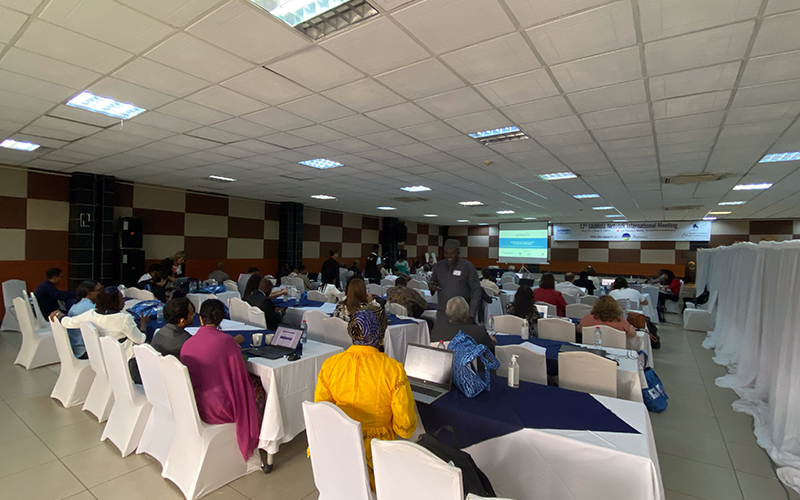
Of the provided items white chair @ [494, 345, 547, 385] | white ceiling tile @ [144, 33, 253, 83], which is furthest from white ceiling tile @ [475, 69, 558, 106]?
white chair @ [494, 345, 547, 385]

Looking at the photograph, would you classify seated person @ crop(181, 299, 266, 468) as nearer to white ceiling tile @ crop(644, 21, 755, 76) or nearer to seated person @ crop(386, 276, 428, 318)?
seated person @ crop(386, 276, 428, 318)

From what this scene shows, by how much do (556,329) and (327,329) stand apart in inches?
99.7

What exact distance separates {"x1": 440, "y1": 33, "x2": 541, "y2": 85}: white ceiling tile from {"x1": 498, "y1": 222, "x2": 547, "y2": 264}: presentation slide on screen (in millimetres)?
15276

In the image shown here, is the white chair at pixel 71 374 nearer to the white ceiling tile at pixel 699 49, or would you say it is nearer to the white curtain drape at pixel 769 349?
the white ceiling tile at pixel 699 49

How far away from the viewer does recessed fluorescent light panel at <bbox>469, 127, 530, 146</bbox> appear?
4.60 m

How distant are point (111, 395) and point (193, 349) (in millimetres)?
1651

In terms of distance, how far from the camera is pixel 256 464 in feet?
8.95

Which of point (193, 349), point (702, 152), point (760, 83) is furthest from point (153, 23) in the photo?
point (702, 152)

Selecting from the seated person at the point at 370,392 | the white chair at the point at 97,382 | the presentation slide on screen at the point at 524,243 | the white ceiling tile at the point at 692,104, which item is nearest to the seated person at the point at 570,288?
the white ceiling tile at the point at 692,104

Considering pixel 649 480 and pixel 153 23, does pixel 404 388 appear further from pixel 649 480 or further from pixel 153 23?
pixel 153 23

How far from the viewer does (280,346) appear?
321cm

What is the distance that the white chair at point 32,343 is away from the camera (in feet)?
15.6

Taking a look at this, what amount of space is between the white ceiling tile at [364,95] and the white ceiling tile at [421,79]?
0.10 meters

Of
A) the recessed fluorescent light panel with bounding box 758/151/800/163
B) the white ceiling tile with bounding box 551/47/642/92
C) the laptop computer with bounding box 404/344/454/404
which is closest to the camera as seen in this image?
the laptop computer with bounding box 404/344/454/404
